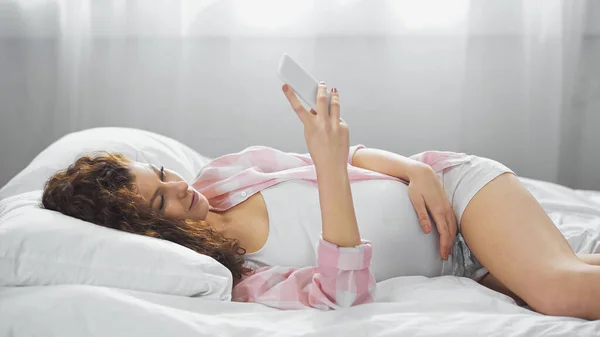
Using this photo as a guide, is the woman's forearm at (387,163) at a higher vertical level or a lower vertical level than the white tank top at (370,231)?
higher

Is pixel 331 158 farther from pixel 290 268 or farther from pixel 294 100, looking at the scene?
pixel 290 268

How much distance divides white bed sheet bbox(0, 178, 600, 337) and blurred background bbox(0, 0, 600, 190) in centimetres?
137

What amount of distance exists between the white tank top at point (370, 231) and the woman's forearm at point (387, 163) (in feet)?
0.15

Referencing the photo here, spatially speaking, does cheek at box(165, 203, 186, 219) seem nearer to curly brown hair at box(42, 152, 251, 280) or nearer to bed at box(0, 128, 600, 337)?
curly brown hair at box(42, 152, 251, 280)

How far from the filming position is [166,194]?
1.40 meters

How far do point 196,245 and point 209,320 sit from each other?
0.26 meters

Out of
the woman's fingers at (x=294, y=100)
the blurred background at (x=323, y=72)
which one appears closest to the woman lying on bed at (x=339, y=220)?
the woman's fingers at (x=294, y=100)

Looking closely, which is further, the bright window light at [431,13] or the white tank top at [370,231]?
the bright window light at [431,13]

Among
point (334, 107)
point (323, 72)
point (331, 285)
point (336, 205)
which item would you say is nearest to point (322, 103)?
point (334, 107)

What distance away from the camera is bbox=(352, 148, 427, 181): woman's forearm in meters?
1.50

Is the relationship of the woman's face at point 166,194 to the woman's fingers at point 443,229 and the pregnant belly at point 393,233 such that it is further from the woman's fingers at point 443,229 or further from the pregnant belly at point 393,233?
the woman's fingers at point 443,229

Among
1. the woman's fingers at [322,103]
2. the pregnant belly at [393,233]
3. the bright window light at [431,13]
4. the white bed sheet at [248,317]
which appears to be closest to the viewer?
Answer: the white bed sheet at [248,317]

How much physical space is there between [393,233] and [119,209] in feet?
1.78

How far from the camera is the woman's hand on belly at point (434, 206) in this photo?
1.44 meters
